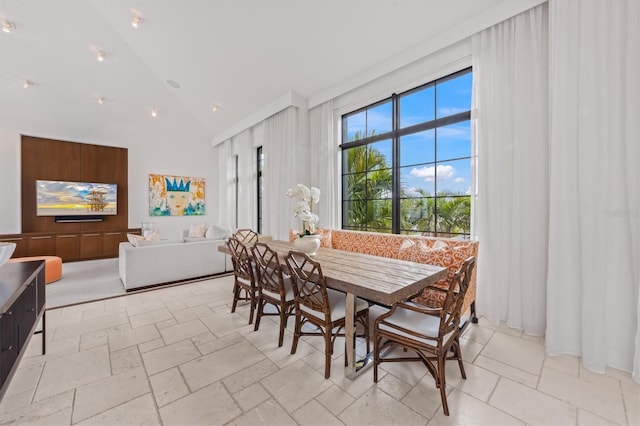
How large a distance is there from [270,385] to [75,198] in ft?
21.8

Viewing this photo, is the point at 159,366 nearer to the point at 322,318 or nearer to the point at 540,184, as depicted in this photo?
the point at 322,318

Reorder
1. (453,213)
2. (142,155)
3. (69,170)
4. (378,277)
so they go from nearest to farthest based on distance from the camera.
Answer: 1. (378,277)
2. (453,213)
3. (69,170)
4. (142,155)

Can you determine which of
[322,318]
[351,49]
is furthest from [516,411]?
[351,49]

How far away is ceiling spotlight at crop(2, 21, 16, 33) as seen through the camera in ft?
13.2

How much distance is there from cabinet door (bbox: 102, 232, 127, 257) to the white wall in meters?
Result: 0.46

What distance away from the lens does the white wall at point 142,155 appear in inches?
209

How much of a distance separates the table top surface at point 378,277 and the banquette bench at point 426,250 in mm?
550

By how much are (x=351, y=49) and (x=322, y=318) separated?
3.40 metres

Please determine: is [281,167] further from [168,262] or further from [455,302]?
[455,302]

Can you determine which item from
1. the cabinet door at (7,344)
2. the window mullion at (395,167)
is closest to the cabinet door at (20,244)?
the cabinet door at (7,344)

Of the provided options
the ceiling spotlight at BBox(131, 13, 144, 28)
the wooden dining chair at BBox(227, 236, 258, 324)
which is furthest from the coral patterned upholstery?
the ceiling spotlight at BBox(131, 13, 144, 28)

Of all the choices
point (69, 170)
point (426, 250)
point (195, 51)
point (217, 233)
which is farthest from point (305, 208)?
point (69, 170)

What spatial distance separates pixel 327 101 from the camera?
4559mm

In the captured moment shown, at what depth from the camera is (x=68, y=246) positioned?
564cm
